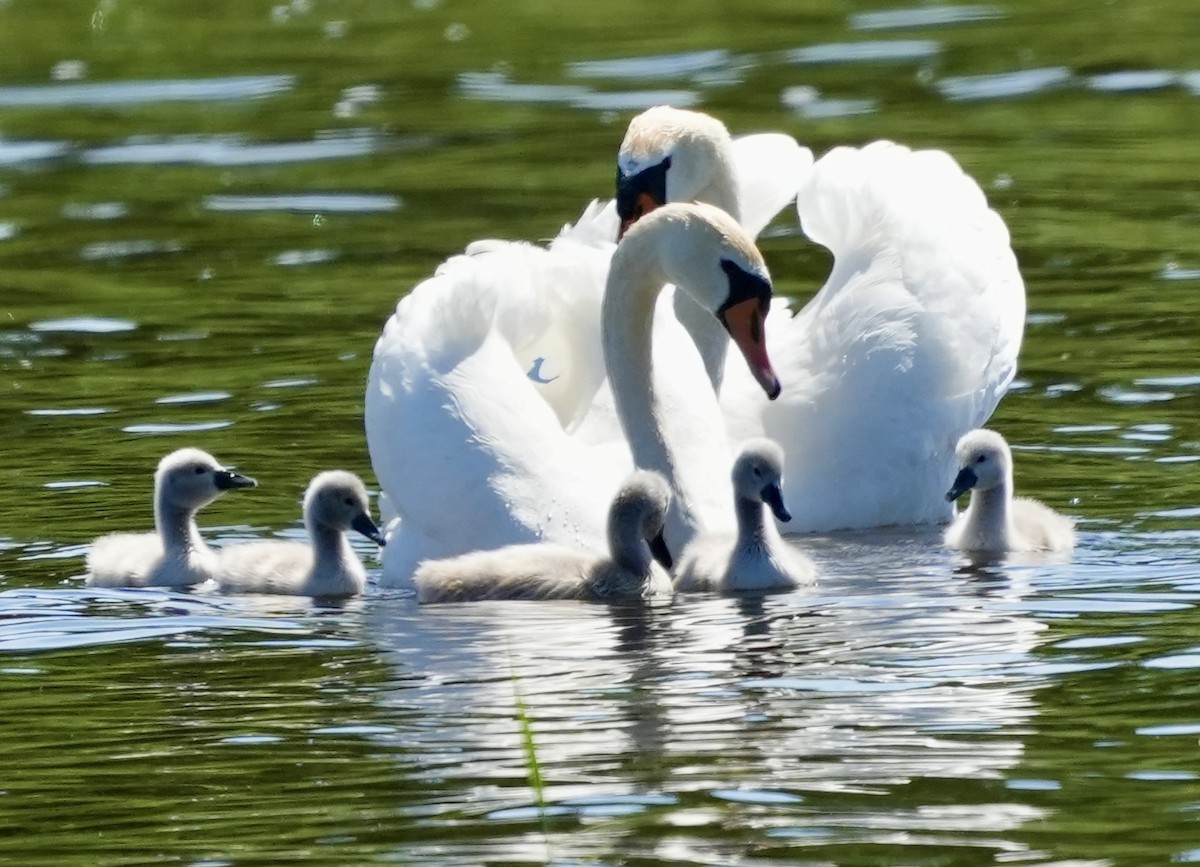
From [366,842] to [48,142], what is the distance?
14.5 metres

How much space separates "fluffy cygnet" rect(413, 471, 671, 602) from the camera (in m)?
8.66

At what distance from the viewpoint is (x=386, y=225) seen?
16.9 m

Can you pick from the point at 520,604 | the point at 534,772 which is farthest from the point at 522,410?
the point at 534,772

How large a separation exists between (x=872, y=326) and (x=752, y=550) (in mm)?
1698

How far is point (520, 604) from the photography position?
28.5ft

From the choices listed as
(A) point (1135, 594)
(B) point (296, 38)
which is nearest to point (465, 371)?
(A) point (1135, 594)

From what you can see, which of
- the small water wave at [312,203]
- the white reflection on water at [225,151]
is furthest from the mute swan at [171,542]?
the white reflection on water at [225,151]

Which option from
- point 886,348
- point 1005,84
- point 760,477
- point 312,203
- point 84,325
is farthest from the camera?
point 1005,84

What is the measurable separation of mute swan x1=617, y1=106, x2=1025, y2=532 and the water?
0.29 metres

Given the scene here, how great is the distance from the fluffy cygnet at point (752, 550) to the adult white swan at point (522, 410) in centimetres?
26

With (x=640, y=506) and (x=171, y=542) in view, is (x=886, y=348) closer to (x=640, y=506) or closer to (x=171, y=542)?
(x=640, y=506)

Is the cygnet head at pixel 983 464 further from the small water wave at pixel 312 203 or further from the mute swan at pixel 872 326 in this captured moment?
the small water wave at pixel 312 203

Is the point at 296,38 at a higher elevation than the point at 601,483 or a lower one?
higher

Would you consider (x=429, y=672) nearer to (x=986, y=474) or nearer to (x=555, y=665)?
(x=555, y=665)
